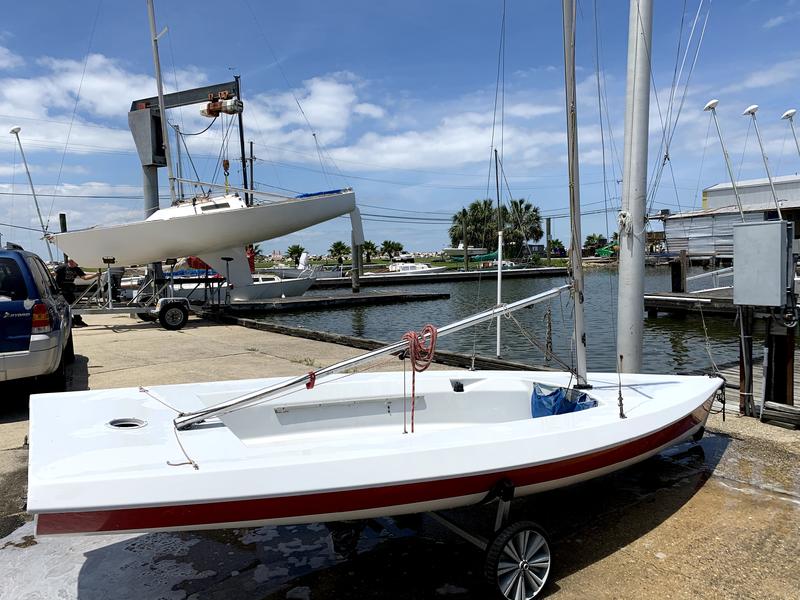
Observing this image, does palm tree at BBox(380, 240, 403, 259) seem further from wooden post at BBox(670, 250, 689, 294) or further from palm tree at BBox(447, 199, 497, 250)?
wooden post at BBox(670, 250, 689, 294)

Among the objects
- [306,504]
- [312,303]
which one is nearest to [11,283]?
[306,504]

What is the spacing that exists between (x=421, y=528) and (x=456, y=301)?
2757 cm

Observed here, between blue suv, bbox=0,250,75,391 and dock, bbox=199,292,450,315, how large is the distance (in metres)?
12.2

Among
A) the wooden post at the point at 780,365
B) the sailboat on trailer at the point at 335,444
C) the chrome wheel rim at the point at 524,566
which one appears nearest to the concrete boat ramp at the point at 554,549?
the chrome wheel rim at the point at 524,566

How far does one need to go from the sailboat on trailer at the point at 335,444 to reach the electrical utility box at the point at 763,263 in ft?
4.17

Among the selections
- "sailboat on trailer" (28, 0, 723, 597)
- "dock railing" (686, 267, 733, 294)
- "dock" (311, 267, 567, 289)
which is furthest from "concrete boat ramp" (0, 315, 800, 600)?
"dock" (311, 267, 567, 289)

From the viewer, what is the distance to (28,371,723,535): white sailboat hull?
2.51 meters

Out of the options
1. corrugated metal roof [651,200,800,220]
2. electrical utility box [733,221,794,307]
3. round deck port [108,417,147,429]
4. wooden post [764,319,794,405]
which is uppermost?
corrugated metal roof [651,200,800,220]

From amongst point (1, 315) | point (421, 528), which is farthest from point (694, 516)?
point (1, 315)

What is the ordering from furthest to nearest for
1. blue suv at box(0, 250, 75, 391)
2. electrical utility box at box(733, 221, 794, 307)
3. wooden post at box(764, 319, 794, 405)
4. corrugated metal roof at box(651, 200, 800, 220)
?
corrugated metal roof at box(651, 200, 800, 220), blue suv at box(0, 250, 75, 391), wooden post at box(764, 319, 794, 405), electrical utility box at box(733, 221, 794, 307)

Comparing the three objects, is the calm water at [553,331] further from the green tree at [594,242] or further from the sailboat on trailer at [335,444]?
the green tree at [594,242]

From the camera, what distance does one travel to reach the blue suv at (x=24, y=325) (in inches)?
237

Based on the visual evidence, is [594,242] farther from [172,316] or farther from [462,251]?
[172,316]

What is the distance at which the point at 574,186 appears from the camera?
4.48 m
